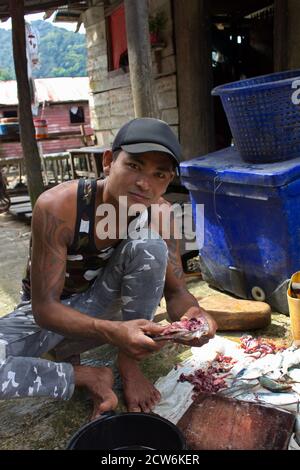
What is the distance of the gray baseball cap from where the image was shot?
169 centimetres

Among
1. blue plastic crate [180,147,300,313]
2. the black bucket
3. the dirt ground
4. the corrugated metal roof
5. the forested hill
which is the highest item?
the forested hill

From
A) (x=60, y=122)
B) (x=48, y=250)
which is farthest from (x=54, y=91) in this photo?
(x=48, y=250)

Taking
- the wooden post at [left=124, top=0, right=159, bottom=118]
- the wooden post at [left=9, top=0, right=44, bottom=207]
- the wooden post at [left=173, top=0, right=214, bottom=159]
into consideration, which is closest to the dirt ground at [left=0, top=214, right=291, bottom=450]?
the wooden post at [left=124, top=0, right=159, bottom=118]

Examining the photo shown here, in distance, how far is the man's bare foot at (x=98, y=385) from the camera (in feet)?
6.29

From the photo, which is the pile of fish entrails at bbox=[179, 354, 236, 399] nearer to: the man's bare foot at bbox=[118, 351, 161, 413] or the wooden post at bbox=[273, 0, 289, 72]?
the man's bare foot at bbox=[118, 351, 161, 413]

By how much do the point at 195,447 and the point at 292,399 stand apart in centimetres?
50

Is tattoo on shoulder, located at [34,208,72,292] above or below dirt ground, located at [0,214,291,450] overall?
above

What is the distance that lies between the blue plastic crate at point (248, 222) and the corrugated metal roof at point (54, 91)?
20.4 meters

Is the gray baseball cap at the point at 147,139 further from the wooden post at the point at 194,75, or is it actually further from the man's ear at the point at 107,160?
the wooden post at the point at 194,75

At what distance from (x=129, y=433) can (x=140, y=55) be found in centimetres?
280

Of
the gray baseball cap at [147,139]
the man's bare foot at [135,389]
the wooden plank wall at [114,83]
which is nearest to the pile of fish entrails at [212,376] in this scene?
the man's bare foot at [135,389]

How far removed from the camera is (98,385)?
77.8 inches

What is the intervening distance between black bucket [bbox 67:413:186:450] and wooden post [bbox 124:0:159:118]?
8.25 ft
